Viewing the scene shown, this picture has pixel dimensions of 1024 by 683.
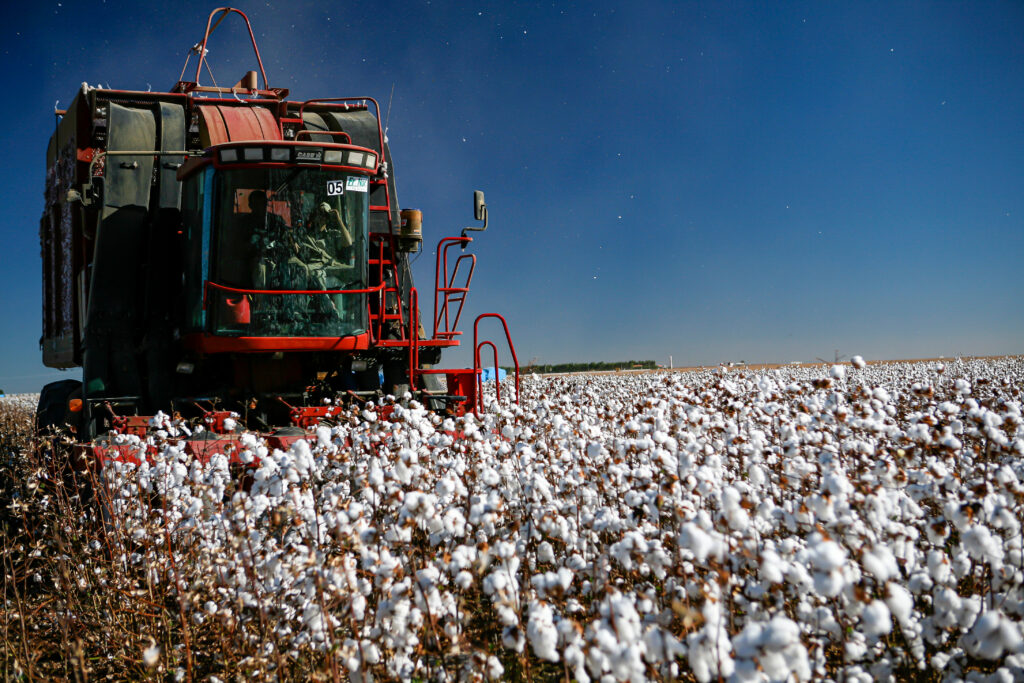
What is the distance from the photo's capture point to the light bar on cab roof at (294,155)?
7.14 metres

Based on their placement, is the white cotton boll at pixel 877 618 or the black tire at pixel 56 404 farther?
the black tire at pixel 56 404

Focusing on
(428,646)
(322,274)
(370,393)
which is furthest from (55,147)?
(428,646)

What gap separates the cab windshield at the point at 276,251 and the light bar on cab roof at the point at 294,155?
0.11m

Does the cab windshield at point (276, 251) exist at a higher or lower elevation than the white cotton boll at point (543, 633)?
higher

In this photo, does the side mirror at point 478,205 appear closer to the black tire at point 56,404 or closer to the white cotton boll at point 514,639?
the black tire at point 56,404

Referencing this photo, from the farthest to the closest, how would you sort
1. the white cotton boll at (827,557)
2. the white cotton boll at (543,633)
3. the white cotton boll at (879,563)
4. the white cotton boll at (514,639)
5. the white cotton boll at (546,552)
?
1. the white cotton boll at (546,552)
2. the white cotton boll at (514,639)
3. the white cotton boll at (543,633)
4. the white cotton boll at (879,563)
5. the white cotton boll at (827,557)

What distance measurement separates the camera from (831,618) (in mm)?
2482

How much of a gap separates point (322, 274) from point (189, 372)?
182 cm

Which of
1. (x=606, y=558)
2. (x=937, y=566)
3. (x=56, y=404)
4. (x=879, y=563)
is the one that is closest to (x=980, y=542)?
(x=937, y=566)

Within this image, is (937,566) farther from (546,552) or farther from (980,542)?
(546,552)

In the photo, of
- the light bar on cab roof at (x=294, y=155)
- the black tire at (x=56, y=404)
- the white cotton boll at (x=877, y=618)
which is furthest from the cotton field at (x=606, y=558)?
the black tire at (x=56, y=404)

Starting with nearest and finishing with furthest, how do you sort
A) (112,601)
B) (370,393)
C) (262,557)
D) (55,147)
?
(262,557) < (112,601) < (370,393) < (55,147)

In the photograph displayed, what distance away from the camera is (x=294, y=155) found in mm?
7254

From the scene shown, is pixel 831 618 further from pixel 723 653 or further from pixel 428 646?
pixel 428 646
